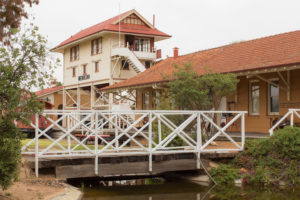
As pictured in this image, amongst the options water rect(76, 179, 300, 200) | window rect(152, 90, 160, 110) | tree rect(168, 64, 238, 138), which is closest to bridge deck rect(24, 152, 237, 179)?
water rect(76, 179, 300, 200)

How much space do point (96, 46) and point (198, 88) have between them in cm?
2004

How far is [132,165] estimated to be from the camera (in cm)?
1180

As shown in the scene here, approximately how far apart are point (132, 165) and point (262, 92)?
7.76m

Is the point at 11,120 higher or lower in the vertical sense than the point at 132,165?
higher

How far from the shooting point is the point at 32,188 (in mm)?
9477

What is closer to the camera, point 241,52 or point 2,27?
point 2,27

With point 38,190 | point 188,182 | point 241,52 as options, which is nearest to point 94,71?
point 241,52

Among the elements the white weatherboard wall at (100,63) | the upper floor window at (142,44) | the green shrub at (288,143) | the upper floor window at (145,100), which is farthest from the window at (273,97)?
the upper floor window at (142,44)

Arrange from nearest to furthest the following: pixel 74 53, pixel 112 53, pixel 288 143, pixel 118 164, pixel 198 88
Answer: pixel 118 164 < pixel 288 143 < pixel 198 88 < pixel 112 53 < pixel 74 53

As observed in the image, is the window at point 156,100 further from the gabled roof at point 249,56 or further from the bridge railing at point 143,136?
the bridge railing at point 143,136

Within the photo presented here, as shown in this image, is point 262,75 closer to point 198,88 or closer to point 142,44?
point 198,88

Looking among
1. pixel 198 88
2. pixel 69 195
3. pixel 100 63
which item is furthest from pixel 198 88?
pixel 100 63

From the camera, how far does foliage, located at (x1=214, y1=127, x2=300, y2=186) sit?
11.7 m

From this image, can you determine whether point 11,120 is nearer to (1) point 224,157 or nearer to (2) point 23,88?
(2) point 23,88
